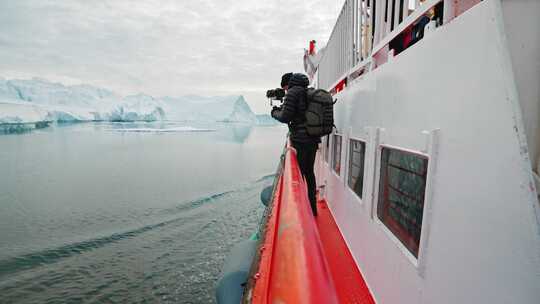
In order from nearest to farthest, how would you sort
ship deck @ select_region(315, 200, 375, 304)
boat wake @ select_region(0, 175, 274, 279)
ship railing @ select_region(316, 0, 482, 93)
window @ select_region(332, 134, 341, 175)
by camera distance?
1. ship railing @ select_region(316, 0, 482, 93)
2. ship deck @ select_region(315, 200, 375, 304)
3. window @ select_region(332, 134, 341, 175)
4. boat wake @ select_region(0, 175, 274, 279)

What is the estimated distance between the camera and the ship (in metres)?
0.71

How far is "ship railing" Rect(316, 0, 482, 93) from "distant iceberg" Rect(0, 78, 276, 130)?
189ft

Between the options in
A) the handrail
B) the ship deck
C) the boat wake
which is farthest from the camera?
the boat wake

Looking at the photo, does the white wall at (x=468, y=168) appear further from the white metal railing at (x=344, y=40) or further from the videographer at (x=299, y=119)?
the white metal railing at (x=344, y=40)

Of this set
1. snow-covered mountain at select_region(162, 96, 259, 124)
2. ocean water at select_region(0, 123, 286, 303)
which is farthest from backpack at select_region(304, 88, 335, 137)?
snow-covered mountain at select_region(162, 96, 259, 124)

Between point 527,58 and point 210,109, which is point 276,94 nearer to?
point 527,58

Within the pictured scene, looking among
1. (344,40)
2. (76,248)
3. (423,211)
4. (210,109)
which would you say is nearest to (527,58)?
(423,211)

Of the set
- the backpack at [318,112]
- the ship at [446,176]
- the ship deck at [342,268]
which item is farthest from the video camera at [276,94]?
the ship at [446,176]

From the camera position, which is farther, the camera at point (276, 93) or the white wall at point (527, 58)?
the camera at point (276, 93)

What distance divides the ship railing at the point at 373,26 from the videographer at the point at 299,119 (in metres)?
0.56

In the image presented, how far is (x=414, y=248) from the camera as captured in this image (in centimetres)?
143

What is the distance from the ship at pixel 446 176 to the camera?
71 cm

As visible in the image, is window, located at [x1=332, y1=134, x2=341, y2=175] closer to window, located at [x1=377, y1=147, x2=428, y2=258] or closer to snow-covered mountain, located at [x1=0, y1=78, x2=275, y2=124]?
window, located at [x1=377, y1=147, x2=428, y2=258]

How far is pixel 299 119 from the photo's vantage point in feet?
9.21
